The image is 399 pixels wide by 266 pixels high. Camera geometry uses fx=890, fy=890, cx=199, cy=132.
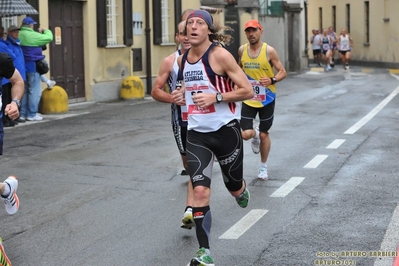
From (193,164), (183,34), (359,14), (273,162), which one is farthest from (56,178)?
(359,14)

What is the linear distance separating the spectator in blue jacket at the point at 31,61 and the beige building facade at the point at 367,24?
2997 centimetres

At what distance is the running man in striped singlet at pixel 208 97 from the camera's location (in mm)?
6371

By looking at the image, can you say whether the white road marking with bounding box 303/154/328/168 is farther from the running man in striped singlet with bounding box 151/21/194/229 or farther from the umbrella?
the umbrella

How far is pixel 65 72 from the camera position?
68.6 feet

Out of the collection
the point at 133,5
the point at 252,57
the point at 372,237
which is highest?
the point at 133,5

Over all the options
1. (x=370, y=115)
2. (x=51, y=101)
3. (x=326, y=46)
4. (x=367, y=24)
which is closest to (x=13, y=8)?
(x=51, y=101)

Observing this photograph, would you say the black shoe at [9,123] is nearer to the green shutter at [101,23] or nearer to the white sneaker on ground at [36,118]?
the white sneaker on ground at [36,118]

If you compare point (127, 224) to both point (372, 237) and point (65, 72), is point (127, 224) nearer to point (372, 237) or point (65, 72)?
point (372, 237)

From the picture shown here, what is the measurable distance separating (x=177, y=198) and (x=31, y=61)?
924 cm

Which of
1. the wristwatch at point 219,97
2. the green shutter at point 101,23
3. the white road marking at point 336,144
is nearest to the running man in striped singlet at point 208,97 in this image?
the wristwatch at point 219,97

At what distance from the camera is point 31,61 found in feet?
57.2

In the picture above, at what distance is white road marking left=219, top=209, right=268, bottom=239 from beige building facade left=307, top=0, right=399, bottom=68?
3781 cm

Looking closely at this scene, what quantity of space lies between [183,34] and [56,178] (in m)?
3.58

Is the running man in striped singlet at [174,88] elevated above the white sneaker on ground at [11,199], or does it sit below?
above
